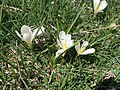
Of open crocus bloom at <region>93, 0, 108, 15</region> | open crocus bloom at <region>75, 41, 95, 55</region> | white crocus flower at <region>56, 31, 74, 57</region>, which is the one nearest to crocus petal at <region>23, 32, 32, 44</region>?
white crocus flower at <region>56, 31, 74, 57</region>

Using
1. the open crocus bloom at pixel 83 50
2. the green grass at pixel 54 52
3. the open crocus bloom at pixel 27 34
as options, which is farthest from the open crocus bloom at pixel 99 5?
the open crocus bloom at pixel 27 34

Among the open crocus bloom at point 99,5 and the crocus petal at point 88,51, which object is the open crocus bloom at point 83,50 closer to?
the crocus petal at point 88,51

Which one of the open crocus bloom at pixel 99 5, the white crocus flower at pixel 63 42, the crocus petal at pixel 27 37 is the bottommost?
the white crocus flower at pixel 63 42

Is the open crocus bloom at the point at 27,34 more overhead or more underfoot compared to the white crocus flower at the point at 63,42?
more overhead

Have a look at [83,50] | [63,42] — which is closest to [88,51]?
[83,50]

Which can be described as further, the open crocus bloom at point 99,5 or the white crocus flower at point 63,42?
the open crocus bloom at point 99,5

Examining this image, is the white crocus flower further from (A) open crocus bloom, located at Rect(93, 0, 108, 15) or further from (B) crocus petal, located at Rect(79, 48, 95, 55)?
(A) open crocus bloom, located at Rect(93, 0, 108, 15)

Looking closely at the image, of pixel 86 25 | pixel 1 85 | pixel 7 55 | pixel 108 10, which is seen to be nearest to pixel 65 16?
pixel 86 25
